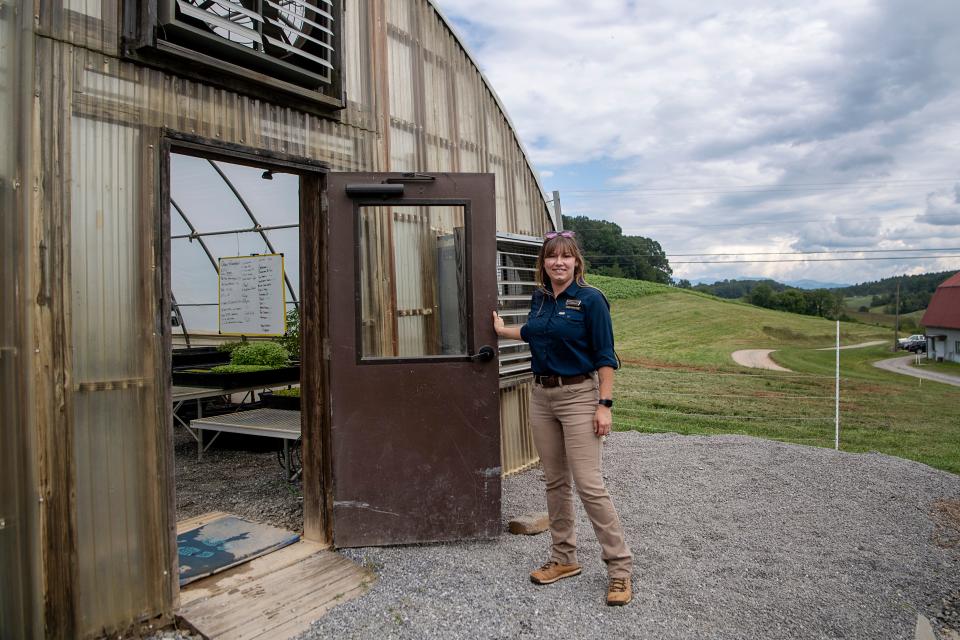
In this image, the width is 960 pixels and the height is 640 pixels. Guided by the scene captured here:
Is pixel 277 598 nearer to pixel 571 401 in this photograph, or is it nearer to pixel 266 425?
pixel 571 401

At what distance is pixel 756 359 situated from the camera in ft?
67.5

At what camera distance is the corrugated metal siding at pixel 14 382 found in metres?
2.44

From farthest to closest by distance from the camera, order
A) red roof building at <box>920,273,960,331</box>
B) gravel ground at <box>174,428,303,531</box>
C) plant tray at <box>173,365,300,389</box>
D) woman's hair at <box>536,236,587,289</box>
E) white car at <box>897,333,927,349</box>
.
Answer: white car at <box>897,333,927,349</box> → red roof building at <box>920,273,960,331</box> → plant tray at <box>173,365,300,389</box> → gravel ground at <box>174,428,303,531</box> → woman's hair at <box>536,236,587,289</box>

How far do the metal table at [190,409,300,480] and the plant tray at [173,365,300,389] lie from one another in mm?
A: 315

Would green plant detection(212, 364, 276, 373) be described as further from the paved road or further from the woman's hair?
the paved road

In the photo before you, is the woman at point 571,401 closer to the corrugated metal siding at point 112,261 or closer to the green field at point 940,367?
the corrugated metal siding at point 112,261

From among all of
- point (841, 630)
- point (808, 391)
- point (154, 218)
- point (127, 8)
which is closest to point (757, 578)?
point (841, 630)

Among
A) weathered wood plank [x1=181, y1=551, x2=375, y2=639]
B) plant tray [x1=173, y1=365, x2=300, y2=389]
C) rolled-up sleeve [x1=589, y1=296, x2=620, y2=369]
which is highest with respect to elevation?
rolled-up sleeve [x1=589, y1=296, x2=620, y2=369]

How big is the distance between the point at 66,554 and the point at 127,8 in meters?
2.33

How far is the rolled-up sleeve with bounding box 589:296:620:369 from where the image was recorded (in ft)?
10.4

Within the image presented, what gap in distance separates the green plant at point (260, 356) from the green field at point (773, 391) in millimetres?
4775

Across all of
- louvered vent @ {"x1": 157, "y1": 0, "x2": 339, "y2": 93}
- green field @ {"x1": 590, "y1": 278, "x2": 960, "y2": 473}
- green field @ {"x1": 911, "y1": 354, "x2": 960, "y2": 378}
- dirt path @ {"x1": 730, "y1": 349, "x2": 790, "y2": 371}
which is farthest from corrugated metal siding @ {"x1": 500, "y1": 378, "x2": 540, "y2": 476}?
green field @ {"x1": 911, "y1": 354, "x2": 960, "y2": 378}

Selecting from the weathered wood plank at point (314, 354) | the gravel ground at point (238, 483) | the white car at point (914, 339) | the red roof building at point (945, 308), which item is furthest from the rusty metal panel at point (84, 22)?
the red roof building at point (945, 308)

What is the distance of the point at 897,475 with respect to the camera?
565 cm
